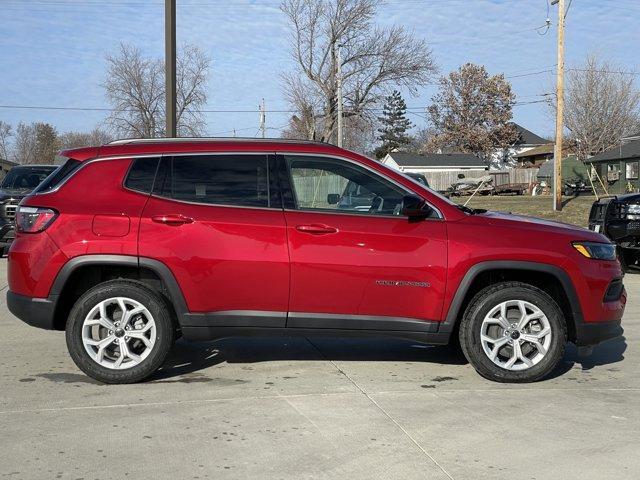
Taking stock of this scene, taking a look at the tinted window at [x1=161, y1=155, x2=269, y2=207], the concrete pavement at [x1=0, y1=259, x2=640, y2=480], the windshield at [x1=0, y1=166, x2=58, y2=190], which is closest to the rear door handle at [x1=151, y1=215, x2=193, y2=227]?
the tinted window at [x1=161, y1=155, x2=269, y2=207]

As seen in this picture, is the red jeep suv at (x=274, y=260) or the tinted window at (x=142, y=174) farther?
the tinted window at (x=142, y=174)

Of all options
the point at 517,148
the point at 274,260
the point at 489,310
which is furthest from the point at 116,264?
the point at 517,148

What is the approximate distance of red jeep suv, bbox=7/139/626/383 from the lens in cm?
526

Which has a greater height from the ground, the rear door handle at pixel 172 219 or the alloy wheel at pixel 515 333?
the rear door handle at pixel 172 219

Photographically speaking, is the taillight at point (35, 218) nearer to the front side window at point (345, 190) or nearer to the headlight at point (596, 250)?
the front side window at point (345, 190)

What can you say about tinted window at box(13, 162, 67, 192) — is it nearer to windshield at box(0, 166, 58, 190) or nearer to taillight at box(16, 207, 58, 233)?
windshield at box(0, 166, 58, 190)

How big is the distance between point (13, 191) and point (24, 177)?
3.24 feet

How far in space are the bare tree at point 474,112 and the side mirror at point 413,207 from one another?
72.3 metres

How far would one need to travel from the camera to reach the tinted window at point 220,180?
5398 millimetres

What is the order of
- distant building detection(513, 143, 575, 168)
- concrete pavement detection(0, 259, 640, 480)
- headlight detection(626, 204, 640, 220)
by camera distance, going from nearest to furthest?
concrete pavement detection(0, 259, 640, 480), headlight detection(626, 204, 640, 220), distant building detection(513, 143, 575, 168)

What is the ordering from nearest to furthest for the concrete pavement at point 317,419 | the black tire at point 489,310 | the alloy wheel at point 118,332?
the concrete pavement at point 317,419 → the alloy wheel at point 118,332 → the black tire at point 489,310

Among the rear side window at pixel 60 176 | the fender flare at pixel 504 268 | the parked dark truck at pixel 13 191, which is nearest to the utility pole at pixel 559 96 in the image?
the parked dark truck at pixel 13 191

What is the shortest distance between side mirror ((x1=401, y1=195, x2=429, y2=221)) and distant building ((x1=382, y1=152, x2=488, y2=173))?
73897 millimetres

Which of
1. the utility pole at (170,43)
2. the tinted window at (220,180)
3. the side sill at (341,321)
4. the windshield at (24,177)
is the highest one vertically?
the utility pole at (170,43)
